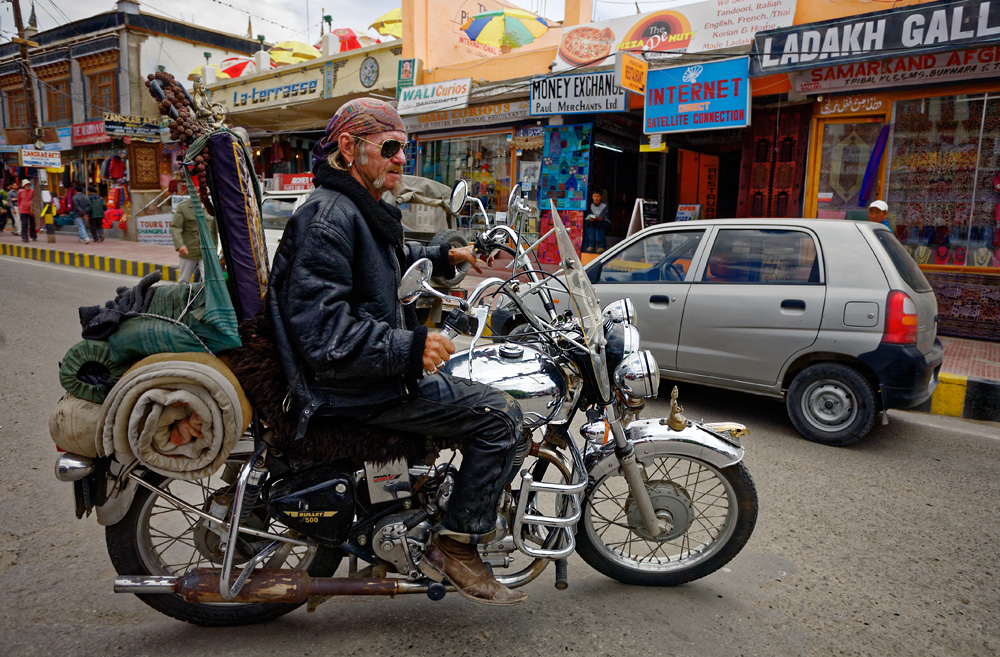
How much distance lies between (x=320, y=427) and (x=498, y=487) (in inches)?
25.7

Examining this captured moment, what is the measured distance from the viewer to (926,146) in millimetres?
8953

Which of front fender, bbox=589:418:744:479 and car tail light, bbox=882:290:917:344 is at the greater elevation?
car tail light, bbox=882:290:917:344

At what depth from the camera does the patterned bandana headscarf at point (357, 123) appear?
2.24 m

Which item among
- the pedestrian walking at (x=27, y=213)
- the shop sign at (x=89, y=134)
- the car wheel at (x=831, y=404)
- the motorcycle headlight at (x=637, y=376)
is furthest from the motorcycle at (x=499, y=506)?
the shop sign at (x=89, y=134)

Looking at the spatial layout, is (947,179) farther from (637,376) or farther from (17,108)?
(17,108)

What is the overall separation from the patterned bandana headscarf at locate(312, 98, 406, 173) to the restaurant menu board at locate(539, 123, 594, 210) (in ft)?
34.3

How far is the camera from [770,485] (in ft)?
13.2

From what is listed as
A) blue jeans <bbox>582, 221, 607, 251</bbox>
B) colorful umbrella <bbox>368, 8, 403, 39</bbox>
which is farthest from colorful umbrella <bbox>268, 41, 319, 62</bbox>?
blue jeans <bbox>582, 221, 607, 251</bbox>

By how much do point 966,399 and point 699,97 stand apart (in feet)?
18.9

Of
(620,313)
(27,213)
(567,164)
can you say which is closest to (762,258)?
(620,313)

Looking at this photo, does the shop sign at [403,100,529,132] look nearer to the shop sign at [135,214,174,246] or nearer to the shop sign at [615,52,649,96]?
the shop sign at [615,52,649,96]

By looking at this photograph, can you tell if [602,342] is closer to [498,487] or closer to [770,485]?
[498,487]

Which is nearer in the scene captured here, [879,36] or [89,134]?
[879,36]

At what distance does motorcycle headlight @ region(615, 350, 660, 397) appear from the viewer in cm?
242
